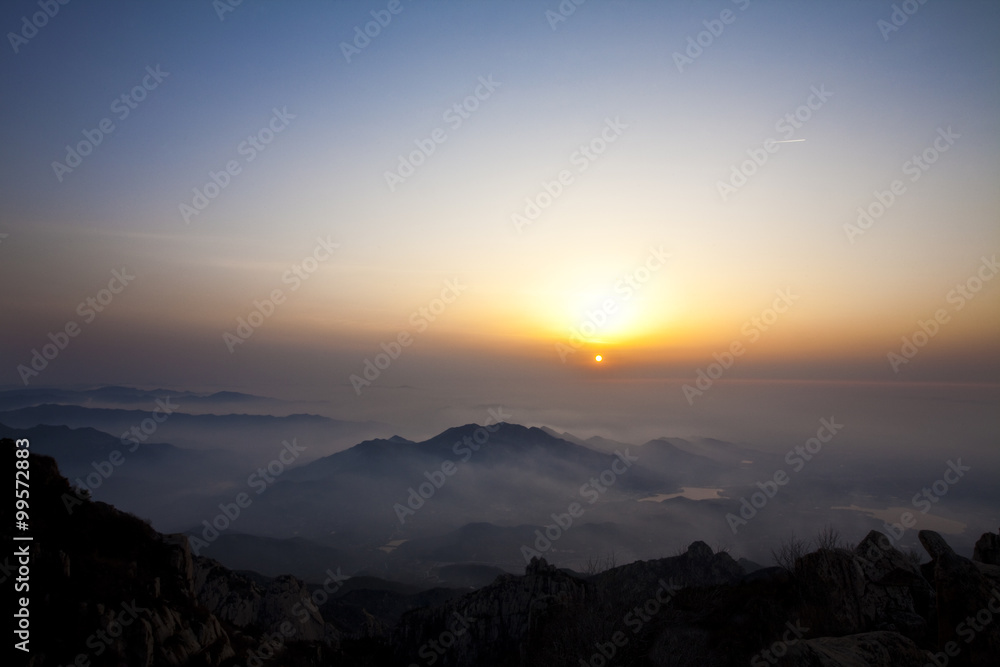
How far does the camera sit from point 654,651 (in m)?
26.8

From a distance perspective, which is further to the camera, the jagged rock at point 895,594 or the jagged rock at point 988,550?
the jagged rock at point 988,550

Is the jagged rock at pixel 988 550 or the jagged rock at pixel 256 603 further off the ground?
the jagged rock at pixel 988 550

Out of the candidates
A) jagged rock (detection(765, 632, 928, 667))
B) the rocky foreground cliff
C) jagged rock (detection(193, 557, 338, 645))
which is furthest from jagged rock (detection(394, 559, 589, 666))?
jagged rock (detection(765, 632, 928, 667))

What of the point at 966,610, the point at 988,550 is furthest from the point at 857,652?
the point at 988,550

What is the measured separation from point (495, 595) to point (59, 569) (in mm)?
53600

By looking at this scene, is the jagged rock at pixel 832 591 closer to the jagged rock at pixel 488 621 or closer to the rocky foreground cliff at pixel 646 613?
the rocky foreground cliff at pixel 646 613

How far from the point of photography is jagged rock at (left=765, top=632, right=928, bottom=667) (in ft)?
56.5

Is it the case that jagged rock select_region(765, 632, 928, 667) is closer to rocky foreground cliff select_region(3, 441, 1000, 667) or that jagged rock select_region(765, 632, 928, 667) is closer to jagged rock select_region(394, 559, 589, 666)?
rocky foreground cliff select_region(3, 441, 1000, 667)

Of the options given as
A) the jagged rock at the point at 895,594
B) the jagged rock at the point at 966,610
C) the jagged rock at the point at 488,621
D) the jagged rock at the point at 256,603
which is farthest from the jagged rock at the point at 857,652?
the jagged rock at the point at 256,603

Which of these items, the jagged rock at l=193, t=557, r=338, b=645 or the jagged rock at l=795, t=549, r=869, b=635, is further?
the jagged rock at l=193, t=557, r=338, b=645

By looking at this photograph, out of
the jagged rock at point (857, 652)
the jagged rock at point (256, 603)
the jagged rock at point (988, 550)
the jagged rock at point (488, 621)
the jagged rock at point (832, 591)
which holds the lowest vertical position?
the jagged rock at point (256, 603)

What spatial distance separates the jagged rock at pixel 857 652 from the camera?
56.5 feet

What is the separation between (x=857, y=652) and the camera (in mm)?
18281

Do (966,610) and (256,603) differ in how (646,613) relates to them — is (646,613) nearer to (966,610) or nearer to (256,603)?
(966,610)
